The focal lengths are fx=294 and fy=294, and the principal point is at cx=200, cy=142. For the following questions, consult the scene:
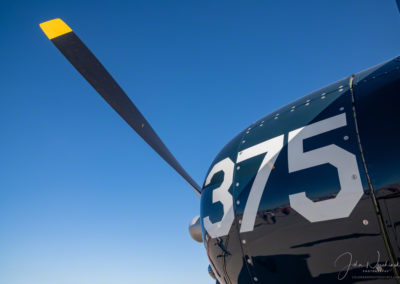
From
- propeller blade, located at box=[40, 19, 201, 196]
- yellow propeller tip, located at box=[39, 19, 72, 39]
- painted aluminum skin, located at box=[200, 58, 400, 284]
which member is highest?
yellow propeller tip, located at box=[39, 19, 72, 39]

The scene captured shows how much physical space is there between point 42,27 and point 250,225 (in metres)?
5.45

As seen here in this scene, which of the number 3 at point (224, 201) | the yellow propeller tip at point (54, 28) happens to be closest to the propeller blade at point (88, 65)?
the yellow propeller tip at point (54, 28)

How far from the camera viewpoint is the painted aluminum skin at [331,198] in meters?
2.72

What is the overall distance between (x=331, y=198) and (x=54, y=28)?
5887 mm

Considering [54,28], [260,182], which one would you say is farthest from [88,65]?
[260,182]

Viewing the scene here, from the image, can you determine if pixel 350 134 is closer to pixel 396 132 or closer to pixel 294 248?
pixel 396 132

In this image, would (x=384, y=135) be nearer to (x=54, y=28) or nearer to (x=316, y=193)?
(x=316, y=193)

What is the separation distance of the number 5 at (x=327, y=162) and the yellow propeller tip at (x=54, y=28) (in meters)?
5.02

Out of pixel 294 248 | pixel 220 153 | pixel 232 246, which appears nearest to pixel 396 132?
pixel 294 248

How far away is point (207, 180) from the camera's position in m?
4.84

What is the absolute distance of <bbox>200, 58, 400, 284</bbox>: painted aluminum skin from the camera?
2721mm
